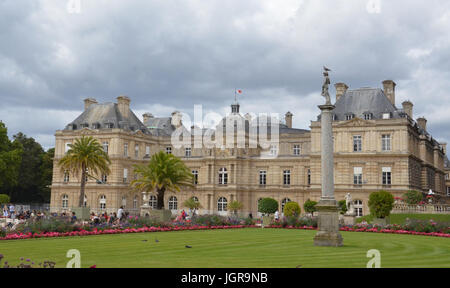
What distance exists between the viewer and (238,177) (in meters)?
71.7

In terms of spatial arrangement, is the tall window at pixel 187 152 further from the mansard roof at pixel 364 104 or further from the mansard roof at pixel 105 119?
the mansard roof at pixel 364 104

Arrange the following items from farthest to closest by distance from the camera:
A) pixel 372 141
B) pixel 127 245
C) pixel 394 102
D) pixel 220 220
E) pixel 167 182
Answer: pixel 394 102, pixel 372 141, pixel 167 182, pixel 220 220, pixel 127 245

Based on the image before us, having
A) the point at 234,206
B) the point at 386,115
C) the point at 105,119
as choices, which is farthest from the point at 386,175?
the point at 105,119

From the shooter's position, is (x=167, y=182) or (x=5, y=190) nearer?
(x=167, y=182)

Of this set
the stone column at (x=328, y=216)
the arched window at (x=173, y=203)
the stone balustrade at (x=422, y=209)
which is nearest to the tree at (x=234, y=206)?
the arched window at (x=173, y=203)

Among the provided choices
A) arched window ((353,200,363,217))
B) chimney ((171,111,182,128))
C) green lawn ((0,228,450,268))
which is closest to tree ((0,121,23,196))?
chimney ((171,111,182,128))

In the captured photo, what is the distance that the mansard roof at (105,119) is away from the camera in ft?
252

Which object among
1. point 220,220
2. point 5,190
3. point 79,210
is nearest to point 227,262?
point 220,220

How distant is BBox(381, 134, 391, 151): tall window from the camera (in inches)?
2357

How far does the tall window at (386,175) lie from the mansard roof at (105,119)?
3886cm

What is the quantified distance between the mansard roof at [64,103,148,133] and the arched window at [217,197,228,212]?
18481mm

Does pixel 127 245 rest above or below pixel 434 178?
below
